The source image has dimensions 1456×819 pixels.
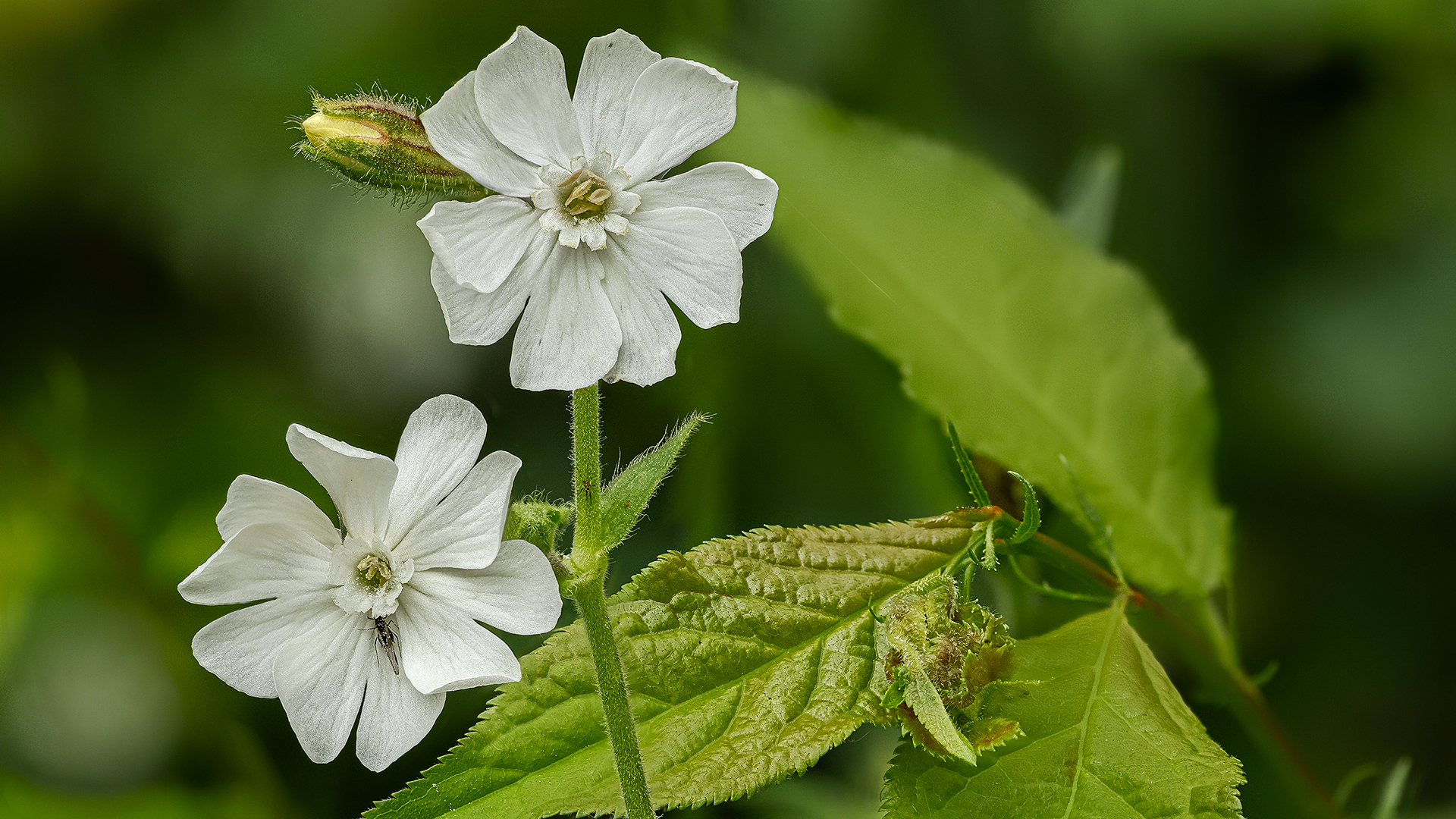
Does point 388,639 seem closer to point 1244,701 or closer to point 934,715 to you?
point 934,715

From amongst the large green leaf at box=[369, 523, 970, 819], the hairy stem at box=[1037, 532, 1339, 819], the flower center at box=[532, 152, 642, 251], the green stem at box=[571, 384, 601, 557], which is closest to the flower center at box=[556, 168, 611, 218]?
the flower center at box=[532, 152, 642, 251]

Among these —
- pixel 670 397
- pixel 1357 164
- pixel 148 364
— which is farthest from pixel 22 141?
pixel 1357 164

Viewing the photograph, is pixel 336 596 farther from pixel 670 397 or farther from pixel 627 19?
pixel 627 19

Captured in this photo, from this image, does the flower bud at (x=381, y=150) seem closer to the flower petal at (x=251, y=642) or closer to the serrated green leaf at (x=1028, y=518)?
the flower petal at (x=251, y=642)

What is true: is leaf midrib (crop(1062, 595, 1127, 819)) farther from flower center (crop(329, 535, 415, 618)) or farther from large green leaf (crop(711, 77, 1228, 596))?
flower center (crop(329, 535, 415, 618))

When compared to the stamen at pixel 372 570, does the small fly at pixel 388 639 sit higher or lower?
lower

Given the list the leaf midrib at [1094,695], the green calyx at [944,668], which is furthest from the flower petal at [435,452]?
the leaf midrib at [1094,695]

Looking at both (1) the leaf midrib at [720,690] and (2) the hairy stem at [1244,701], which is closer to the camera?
(1) the leaf midrib at [720,690]
